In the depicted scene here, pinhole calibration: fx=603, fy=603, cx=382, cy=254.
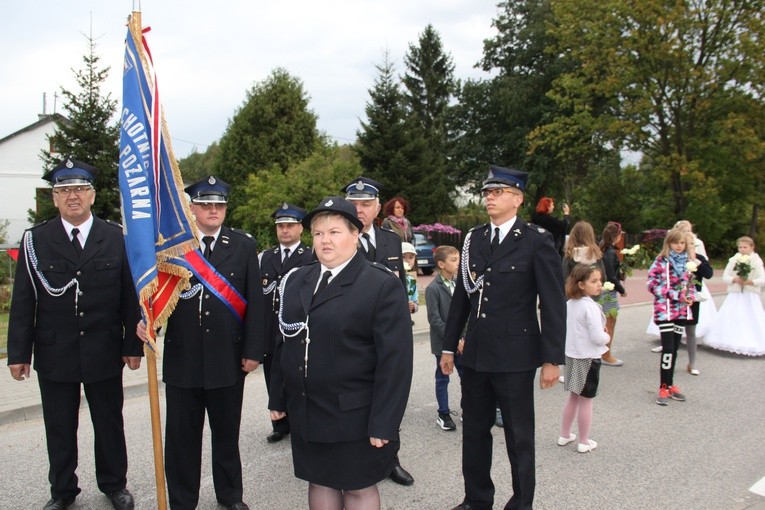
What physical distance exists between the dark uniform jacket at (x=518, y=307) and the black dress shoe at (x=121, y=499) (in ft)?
8.11

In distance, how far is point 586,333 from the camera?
18.1ft

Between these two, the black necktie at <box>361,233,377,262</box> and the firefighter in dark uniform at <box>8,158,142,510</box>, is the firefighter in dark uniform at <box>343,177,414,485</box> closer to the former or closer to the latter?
the black necktie at <box>361,233,377,262</box>

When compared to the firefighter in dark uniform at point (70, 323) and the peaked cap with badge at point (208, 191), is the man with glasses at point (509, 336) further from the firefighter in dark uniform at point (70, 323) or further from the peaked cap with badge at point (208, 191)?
the firefighter in dark uniform at point (70, 323)

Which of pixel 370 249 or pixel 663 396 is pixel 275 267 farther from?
pixel 663 396

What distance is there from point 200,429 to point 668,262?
5.76m

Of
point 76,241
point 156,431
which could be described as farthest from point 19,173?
point 156,431

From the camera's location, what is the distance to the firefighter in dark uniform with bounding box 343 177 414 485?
4797 millimetres

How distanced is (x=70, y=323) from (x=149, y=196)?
1.14m

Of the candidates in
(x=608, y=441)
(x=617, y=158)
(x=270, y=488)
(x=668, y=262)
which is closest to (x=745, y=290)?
(x=668, y=262)

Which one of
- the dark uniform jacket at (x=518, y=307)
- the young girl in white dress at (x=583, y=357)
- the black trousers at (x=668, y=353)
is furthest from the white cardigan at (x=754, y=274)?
the dark uniform jacket at (x=518, y=307)

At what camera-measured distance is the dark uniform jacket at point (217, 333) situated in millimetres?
3900

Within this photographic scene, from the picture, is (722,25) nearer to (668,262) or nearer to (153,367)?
(668,262)

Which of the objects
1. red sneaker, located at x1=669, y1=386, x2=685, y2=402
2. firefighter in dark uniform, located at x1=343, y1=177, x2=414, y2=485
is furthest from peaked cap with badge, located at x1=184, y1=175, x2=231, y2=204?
red sneaker, located at x1=669, y1=386, x2=685, y2=402

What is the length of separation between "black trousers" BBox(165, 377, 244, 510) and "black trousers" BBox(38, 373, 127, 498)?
0.47 meters
